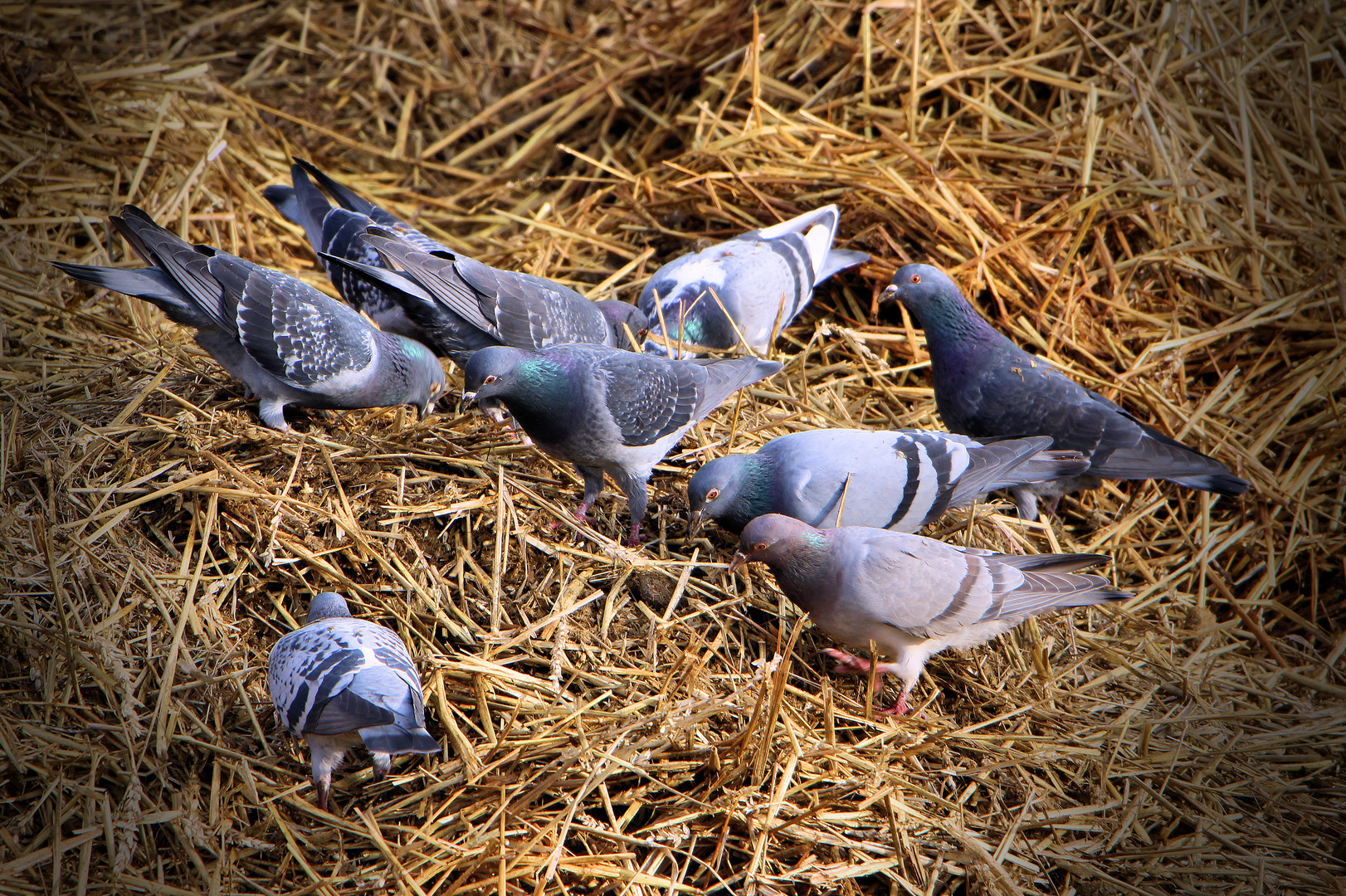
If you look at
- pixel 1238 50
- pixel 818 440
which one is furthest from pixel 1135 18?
pixel 818 440

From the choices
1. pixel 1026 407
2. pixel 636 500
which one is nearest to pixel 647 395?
pixel 636 500

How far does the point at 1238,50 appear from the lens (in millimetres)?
5305

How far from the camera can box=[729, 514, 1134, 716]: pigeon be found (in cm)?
323

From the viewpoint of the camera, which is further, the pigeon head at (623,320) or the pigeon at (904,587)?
the pigeon head at (623,320)

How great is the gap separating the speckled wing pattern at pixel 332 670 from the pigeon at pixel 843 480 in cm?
131

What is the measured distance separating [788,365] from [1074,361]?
1.59 meters

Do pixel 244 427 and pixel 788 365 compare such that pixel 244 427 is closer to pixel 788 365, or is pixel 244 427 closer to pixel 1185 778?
pixel 788 365

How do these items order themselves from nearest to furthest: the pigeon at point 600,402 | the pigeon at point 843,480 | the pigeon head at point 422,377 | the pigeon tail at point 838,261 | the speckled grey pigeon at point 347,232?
the pigeon at point 600,402 < the pigeon at point 843,480 < the pigeon head at point 422,377 < the speckled grey pigeon at point 347,232 < the pigeon tail at point 838,261

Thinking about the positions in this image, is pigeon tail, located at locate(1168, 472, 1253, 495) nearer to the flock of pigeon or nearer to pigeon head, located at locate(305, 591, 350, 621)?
the flock of pigeon

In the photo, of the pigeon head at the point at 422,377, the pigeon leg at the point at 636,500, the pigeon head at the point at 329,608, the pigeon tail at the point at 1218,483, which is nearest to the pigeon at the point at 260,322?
the pigeon head at the point at 422,377

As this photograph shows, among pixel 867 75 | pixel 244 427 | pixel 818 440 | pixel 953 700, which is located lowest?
pixel 953 700

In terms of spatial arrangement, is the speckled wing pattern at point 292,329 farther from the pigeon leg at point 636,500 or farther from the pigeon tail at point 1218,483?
the pigeon tail at point 1218,483

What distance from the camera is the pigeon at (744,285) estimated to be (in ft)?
16.3

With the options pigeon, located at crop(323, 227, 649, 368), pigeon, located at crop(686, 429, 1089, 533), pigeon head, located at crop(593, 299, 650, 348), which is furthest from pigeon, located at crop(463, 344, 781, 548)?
pigeon head, located at crop(593, 299, 650, 348)
